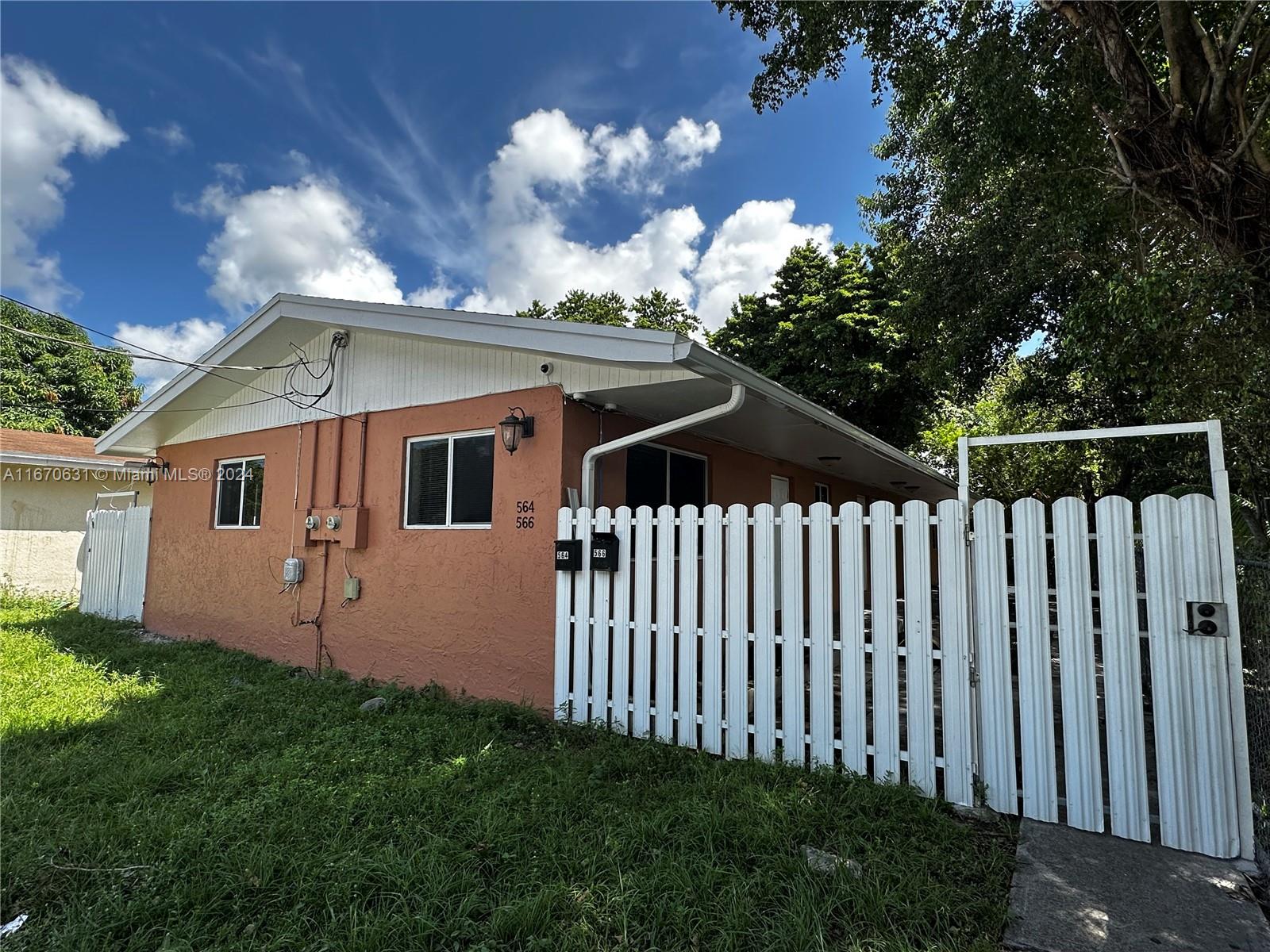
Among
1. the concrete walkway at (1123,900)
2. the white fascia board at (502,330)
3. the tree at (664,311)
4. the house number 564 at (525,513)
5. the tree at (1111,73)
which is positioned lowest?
the concrete walkway at (1123,900)

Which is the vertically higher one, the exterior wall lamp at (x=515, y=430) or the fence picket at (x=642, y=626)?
the exterior wall lamp at (x=515, y=430)

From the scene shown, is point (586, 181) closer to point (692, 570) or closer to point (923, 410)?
point (923, 410)

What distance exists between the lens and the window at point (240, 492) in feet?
24.2

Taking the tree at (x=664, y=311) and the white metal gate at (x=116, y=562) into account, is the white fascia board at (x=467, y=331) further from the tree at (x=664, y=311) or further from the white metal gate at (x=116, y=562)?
the tree at (x=664, y=311)

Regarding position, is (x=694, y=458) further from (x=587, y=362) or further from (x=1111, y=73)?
(x=1111, y=73)

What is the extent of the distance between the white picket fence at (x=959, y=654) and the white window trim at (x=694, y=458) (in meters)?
1.75

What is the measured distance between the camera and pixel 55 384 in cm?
1959

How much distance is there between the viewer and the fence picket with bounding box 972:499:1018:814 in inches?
119

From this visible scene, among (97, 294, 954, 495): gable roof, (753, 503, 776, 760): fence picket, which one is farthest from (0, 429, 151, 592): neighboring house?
(753, 503, 776, 760): fence picket

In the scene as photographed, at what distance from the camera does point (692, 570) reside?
4000mm

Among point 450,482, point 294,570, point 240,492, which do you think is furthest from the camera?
point 240,492

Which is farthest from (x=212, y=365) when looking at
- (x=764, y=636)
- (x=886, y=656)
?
(x=886, y=656)

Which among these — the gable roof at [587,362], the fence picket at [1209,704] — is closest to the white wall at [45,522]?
the gable roof at [587,362]

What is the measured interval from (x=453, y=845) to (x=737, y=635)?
1.95 meters
